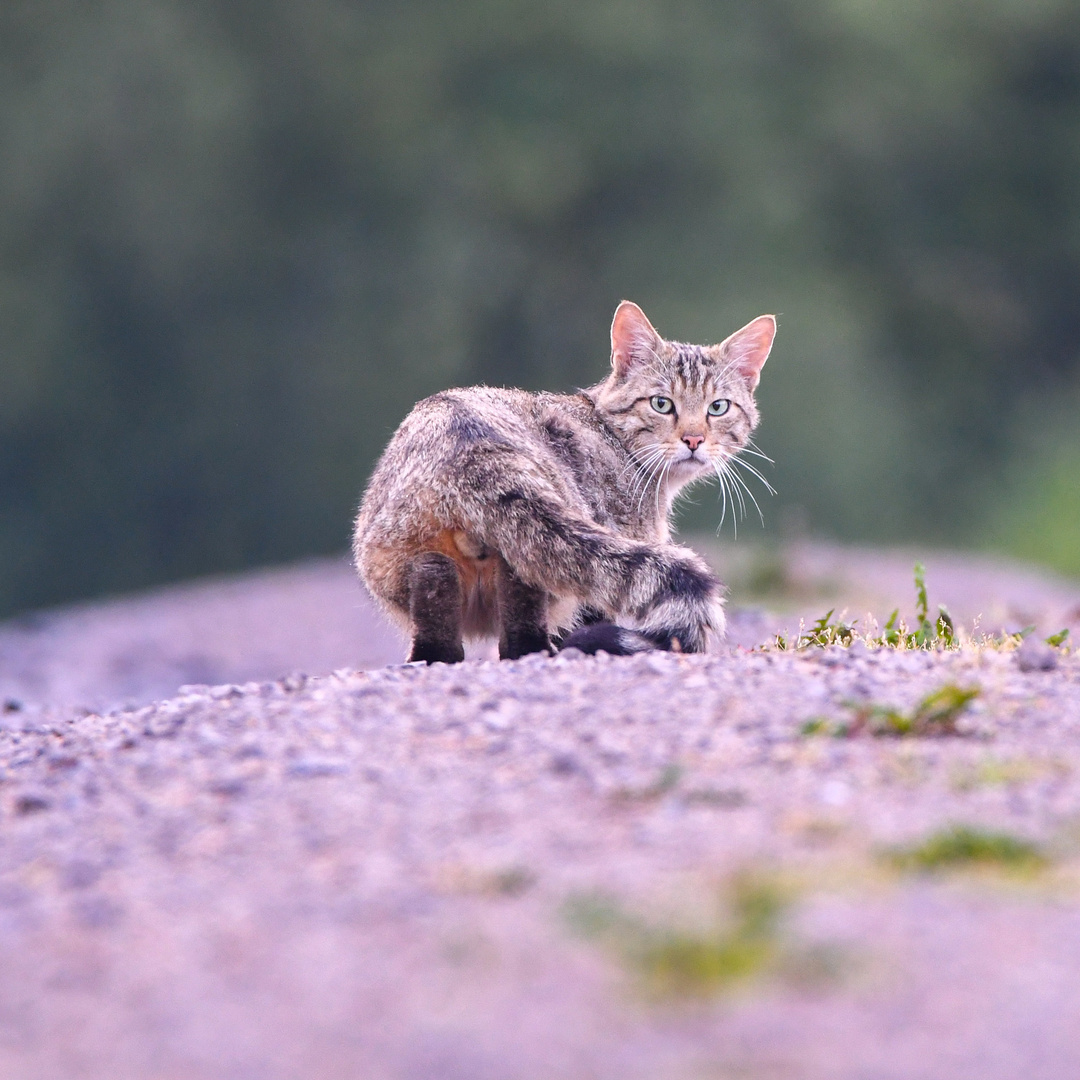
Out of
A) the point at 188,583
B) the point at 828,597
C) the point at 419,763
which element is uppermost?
the point at 419,763

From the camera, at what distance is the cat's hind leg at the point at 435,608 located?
18.3 ft

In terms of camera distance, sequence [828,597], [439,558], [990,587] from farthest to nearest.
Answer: [990,587] < [828,597] < [439,558]

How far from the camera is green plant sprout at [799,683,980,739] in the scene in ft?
13.1

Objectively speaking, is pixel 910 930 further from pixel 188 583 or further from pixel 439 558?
pixel 188 583

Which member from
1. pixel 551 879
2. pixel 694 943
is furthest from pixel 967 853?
pixel 551 879

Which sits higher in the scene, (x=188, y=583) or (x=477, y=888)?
(x=477, y=888)

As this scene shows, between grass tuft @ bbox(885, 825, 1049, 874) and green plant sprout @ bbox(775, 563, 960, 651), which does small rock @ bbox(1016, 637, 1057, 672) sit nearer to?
green plant sprout @ bbox(775, 563, 960, 651)

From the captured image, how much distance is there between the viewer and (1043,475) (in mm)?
21266

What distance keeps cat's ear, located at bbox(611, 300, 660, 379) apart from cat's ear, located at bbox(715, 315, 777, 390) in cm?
39

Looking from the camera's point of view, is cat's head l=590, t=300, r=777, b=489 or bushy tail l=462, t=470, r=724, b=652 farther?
cat's head l=590, t=300, r=777, b=489

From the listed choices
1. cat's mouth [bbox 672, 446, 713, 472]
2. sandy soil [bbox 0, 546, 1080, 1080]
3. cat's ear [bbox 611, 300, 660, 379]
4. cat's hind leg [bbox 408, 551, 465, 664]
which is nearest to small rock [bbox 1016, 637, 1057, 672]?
sandy soil [bbox 0, 546, 1080, 1080]

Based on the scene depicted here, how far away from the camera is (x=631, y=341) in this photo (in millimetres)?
6957

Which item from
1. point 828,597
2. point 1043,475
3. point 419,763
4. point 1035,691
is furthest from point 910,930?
point 1043,475

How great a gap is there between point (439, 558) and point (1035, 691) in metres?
2.18
